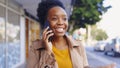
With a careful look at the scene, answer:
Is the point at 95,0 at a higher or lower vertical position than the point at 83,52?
higher

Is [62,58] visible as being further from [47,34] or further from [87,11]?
[87,11]

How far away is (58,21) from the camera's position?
2338 mm

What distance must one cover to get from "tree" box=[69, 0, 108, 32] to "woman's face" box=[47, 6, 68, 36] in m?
22.0

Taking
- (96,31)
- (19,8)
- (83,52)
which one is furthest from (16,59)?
(96,31)

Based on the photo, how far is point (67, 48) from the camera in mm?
2426

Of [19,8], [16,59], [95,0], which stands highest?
[95,0]

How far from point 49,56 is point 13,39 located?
10.9 meters

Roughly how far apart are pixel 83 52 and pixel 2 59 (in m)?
8.77

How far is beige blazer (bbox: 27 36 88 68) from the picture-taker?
2.28 m

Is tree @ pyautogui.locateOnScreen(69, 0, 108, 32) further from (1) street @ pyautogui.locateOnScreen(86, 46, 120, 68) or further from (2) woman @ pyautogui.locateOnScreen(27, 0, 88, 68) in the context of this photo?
(2) woman @ pyautogui.locateOnScreen(27, 0, 88, 68)

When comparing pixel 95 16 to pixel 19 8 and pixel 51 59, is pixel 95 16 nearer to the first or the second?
pixel 19 8

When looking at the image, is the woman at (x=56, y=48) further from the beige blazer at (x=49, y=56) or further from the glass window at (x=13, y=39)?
the glass window at (x=13, y=39)

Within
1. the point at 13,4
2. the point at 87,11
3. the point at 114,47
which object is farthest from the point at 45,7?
the point at 114,47

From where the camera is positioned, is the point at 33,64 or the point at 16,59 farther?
the point at 16,59
